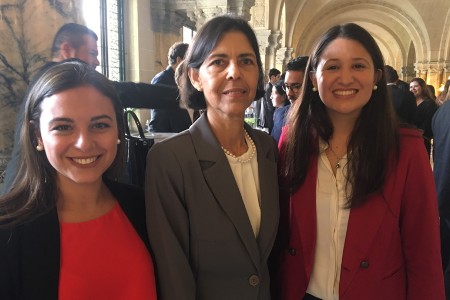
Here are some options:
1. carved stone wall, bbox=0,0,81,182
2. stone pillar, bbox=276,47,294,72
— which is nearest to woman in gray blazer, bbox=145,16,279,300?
carved stone wall, bbox=0,0,81,182

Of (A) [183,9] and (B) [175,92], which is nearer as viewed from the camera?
(B) [175,92]

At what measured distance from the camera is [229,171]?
1.60 meters

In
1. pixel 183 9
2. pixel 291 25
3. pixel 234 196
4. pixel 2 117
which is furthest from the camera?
pixel 291 25

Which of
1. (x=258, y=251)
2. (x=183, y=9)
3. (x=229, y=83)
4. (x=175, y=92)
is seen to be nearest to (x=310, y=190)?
(x=258, y=251)

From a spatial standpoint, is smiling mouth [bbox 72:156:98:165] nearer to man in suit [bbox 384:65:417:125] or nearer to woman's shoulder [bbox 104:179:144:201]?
woman's shoulder [bbox 104:179:144:201]

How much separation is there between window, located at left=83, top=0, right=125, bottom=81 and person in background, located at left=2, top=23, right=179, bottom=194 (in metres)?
3.62

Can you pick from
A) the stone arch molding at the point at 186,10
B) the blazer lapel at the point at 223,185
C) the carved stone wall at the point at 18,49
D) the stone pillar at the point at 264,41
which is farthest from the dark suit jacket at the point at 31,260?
the stone pillar at the point at 264,41

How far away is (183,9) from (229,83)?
5575mm

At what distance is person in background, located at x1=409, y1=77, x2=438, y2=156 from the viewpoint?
6.19 m

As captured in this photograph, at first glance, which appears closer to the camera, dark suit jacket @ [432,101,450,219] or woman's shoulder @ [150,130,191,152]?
woman's shoulder @ [150,130,191,152]

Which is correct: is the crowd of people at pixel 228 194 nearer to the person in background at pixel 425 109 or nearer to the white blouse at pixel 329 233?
the white blouse at pixel 329 233

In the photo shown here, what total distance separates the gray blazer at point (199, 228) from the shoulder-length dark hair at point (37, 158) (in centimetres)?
36

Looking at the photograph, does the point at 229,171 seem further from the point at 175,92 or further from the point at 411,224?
the point at 175,92

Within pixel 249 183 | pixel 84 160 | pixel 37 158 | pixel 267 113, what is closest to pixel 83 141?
pixel 84 160
